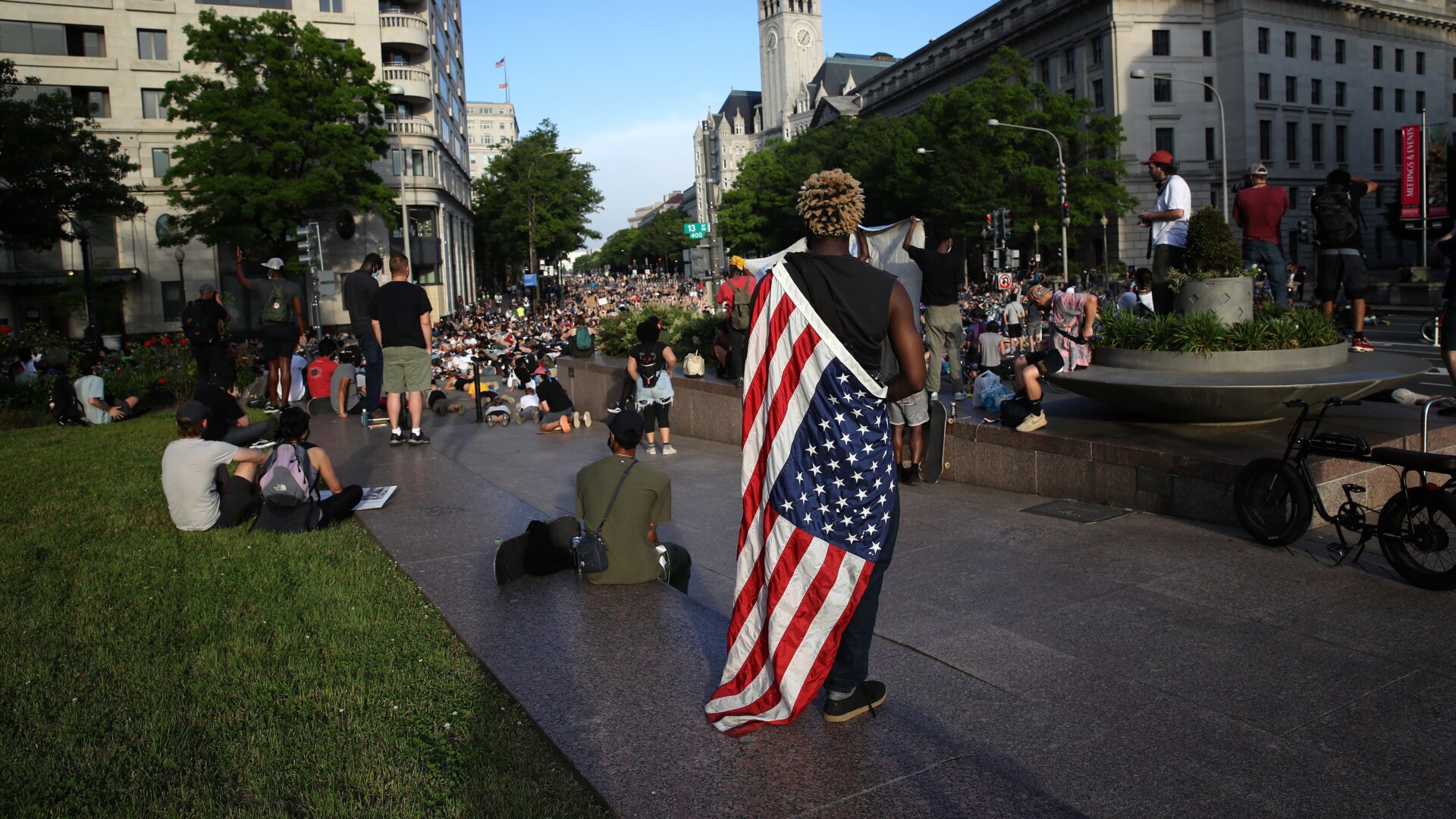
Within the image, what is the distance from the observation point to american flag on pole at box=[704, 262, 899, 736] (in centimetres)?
348

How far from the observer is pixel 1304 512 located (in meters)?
5.94

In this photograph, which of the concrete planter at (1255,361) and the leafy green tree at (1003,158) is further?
the leafy green tree at (1003,158)

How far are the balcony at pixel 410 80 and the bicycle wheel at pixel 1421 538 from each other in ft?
194

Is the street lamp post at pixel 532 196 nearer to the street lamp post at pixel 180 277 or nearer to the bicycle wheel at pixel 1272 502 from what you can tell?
the street lamp post at pixel 180 277

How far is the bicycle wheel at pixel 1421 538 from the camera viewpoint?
5184 mm

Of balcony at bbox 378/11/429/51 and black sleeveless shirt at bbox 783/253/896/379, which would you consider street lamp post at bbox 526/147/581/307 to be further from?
black sleeveless shirt at bbox 783/253/896/379

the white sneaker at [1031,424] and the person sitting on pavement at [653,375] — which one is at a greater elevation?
the person sitting on pavement at [653,375]

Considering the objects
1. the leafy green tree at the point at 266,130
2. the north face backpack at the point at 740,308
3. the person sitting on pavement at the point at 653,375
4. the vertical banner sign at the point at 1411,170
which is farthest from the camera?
the vertical banner sign at the point at 1411,170

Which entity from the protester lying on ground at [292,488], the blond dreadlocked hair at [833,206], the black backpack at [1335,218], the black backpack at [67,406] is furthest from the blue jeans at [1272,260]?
the black backpack at [67,406]

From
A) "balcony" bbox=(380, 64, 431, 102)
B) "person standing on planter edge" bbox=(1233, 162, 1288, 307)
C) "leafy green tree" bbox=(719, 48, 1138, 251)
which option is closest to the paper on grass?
"person standing on planter edge" bbox=(1233, 162, 1288, 307)

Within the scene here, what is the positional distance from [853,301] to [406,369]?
28.9 feet

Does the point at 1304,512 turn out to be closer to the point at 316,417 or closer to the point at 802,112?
the point at 316,417

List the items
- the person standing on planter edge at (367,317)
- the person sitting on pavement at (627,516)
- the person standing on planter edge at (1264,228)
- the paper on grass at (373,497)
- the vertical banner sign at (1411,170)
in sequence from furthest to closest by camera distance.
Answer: the vertical banner sign at (1411,170) → the person standing on planter edge at (367,317) → the person standing on planter edge at (1264,228) → the paper on grass at (373,497) → the person sitting on pavement at (627,516)

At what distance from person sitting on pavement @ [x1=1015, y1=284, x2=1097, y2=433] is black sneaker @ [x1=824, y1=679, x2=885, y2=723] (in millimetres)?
5154
